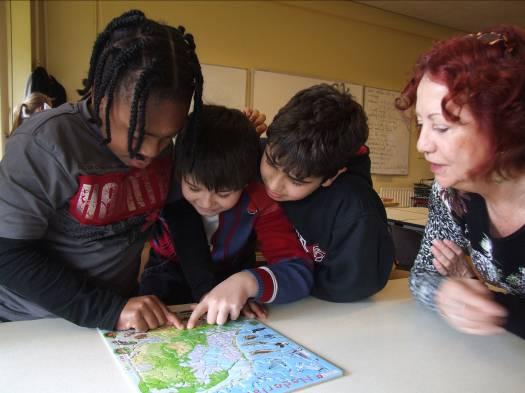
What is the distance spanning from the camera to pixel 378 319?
822 millimetres

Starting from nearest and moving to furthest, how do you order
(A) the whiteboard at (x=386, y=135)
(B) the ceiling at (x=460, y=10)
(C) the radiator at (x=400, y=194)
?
(B) the ceiling at (x=460, y=10)
(A) the whiteboard at (x=386, y=135)
(C) the radiator at (x=400, y=194)

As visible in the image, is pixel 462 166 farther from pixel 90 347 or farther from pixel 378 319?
pixel 90 347

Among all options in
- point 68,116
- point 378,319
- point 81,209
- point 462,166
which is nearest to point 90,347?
point 81,209

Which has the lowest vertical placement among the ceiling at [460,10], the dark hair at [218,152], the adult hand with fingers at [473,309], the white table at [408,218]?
the white table at [408,218]

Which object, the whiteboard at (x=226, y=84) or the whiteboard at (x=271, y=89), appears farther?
the whiteboard at (x=271, y=89)

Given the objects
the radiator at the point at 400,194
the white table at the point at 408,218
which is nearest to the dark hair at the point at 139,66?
the white table at the point at 408,218

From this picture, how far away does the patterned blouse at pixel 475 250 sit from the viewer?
2.60 feet

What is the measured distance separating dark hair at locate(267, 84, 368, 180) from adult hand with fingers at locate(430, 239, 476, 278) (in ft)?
1.03

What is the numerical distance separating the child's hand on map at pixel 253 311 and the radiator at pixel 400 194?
3.90 m

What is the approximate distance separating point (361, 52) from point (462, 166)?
3.89 metres

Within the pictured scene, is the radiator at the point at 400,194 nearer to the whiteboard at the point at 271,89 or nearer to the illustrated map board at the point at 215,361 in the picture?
→ the whiteboard at the point at 271,89

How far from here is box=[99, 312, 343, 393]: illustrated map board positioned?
542 millimetres

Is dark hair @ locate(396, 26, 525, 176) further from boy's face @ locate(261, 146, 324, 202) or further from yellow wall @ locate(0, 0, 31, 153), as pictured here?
yellow wall @ locate(0, 0, 31, 153)

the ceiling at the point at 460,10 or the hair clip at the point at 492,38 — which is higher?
the ceiling at the point at 460,10
